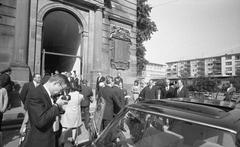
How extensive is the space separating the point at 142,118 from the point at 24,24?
8525 mm

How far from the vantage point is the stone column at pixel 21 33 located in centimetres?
838

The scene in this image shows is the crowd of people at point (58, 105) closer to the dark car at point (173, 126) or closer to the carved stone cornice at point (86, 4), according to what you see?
the dark car at point (173, 126)

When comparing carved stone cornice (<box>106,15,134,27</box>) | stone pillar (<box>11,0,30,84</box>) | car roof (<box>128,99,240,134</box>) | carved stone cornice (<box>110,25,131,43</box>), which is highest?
carved stone cornice (<box>106,15,134,27</box>)

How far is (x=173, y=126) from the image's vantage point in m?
2.02

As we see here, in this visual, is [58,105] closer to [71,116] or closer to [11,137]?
[71,116]

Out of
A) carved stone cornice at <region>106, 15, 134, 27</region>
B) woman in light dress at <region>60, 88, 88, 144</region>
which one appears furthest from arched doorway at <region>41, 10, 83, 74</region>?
woman in light dress at <region>60, 88, 88, 144</region>

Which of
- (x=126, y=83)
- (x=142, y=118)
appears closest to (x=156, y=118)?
(x=142, y=118)

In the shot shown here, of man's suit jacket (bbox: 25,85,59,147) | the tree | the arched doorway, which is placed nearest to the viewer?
man's suit jacket (bbox: 25,85,59,147)

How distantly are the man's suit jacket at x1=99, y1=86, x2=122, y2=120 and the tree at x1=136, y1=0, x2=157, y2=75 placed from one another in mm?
16902

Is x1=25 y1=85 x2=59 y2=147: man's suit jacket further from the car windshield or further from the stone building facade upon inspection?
the stone building facade

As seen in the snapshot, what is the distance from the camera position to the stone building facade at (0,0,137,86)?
8.45 metres

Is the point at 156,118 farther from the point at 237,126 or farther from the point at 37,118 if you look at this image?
the point at 37,118

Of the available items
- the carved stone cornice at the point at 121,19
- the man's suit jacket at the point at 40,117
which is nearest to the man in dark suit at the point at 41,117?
the man's suit jacket at the point at 40,117

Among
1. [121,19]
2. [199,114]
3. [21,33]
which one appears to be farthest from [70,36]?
[199,114]
